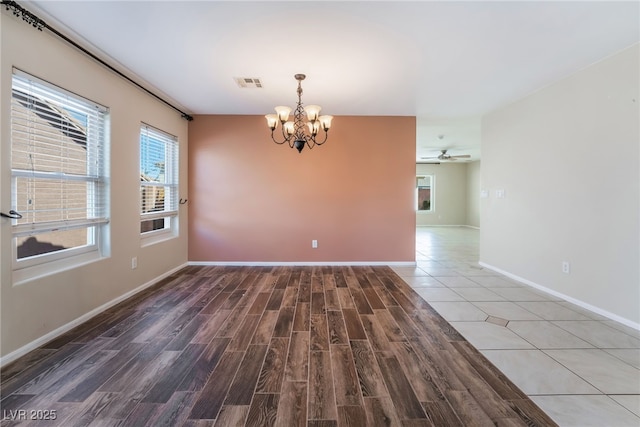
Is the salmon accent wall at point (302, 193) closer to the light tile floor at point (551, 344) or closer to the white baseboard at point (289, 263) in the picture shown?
the white baseboard at point (289, 263)

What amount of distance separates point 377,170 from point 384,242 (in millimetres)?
1253

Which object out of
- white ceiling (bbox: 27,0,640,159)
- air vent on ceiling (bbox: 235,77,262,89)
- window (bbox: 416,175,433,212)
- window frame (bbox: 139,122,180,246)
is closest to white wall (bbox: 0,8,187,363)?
window frame (bbox: 139,122,180,246)

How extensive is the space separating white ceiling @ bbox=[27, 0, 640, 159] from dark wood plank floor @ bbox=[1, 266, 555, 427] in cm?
257

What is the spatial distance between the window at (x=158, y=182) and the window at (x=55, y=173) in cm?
67

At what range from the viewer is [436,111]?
4.17 metres

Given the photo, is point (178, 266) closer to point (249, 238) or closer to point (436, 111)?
point (249, 238)

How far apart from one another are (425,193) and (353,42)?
9381 millimetres

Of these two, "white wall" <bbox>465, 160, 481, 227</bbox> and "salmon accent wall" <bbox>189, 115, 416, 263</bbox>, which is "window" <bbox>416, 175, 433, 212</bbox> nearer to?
"white wall" <bbox>465, 160, 481, 227</bbox>

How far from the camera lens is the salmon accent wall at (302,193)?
4.40 m

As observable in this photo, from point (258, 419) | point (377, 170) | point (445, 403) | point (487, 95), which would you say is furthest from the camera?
point (377, 170)

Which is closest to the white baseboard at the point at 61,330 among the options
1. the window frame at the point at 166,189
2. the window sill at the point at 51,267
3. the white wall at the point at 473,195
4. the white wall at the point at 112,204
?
the white wall at the point at 112,204

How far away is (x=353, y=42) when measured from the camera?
7.61ft

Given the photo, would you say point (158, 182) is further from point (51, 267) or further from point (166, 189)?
point (51, 267)

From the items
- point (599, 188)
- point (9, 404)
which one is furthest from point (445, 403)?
point (599, 188)
